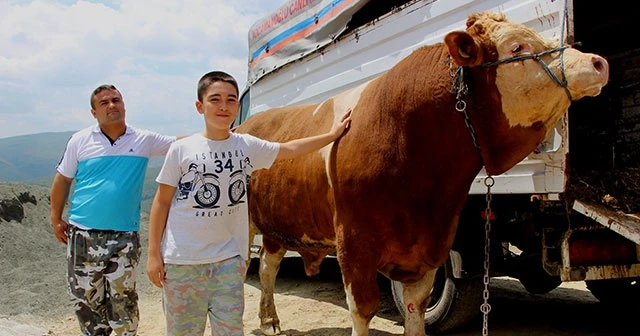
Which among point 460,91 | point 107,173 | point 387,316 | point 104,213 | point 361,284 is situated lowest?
point 387,316

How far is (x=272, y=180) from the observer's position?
162 inches

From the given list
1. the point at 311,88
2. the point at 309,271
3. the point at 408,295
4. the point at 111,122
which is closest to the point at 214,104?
the point at 111,122

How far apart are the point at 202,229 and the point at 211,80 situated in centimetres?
70

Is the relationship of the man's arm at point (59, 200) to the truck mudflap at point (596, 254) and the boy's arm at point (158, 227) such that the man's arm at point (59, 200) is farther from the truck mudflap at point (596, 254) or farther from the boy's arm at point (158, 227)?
the truck mudflap at point (596, 254)

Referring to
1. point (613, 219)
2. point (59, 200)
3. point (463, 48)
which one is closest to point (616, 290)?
point (613, 219)

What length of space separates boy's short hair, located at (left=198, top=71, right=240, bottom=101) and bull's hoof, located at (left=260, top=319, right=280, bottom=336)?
2776 mm

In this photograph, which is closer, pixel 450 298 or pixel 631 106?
pixel 450 298

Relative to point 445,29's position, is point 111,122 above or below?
below

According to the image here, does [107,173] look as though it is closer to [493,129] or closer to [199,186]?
[199,186]

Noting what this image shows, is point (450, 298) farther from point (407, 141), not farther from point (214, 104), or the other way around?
point (214, 104)

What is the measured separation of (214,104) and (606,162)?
3.36 metres

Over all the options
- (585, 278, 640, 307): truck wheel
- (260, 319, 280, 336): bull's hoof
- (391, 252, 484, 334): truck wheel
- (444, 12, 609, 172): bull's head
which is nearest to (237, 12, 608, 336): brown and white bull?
(444, 12, 609, 172): bull's head

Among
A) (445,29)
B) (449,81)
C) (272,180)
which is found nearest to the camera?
(449,81)

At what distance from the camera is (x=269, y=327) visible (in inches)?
198
